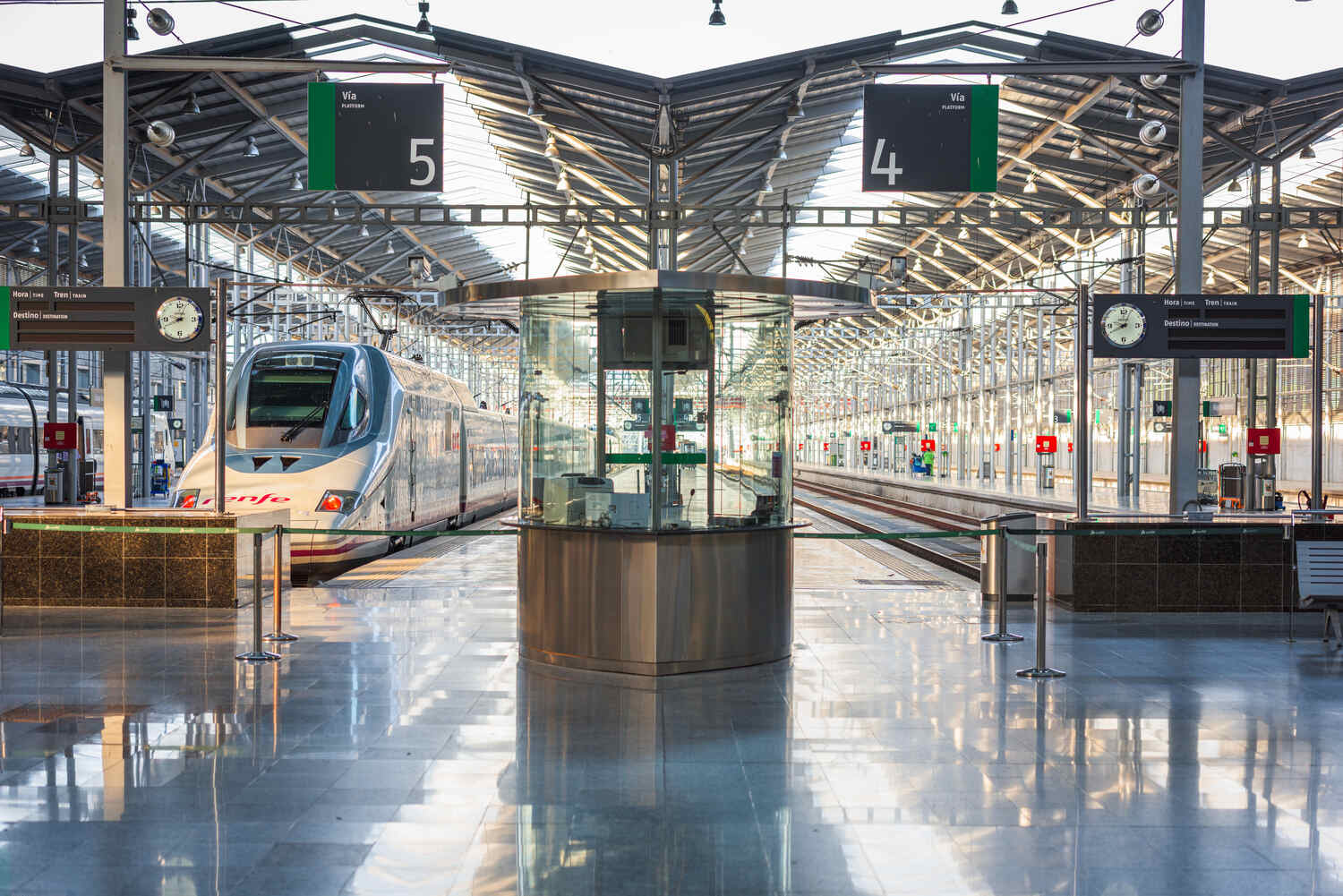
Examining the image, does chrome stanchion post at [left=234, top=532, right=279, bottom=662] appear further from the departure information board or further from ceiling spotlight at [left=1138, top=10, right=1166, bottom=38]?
Answer: ceiling spotlight at [left=1138, top=10, right=1166, bottom=38]

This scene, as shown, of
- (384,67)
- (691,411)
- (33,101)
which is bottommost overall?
(691,411)

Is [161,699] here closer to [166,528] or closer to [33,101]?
[166,528]

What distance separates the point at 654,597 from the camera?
827 centimetres

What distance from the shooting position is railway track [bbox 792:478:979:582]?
67.2ft

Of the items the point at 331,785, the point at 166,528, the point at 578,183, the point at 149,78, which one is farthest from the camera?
the point at 578,183

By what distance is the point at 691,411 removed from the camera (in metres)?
8.45

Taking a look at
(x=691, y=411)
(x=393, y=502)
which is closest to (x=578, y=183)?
(x=393, y=502)

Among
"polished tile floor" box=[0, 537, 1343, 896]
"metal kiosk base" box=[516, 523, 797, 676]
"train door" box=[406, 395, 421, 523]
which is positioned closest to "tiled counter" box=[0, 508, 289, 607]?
"polished tile floor" box=[0, 537, 1343, 896]

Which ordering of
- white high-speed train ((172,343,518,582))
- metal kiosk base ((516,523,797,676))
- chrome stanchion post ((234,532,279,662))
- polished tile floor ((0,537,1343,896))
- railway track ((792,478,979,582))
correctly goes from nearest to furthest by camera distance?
polished tile floor ((0,537,1343,896)) < metal kiosk base ((516,523,797,676)) < chrome stanchion post ((234,532,279,662)) < white high-speed train ((172,343,518,582)) < railway track ((792,478,979,582))

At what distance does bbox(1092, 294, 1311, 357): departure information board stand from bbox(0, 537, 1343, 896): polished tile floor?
3.22 metres

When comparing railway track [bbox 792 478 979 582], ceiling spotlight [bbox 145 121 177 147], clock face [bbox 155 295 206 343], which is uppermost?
ceiling spotlight [bbox 145 121 177 147]

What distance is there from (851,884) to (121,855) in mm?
2777

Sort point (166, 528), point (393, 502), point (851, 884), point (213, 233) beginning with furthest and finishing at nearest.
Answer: point (213, 233)
point (393, 502)
point (166, 528)
point (851, 884)

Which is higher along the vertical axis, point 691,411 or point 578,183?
point 578,183
